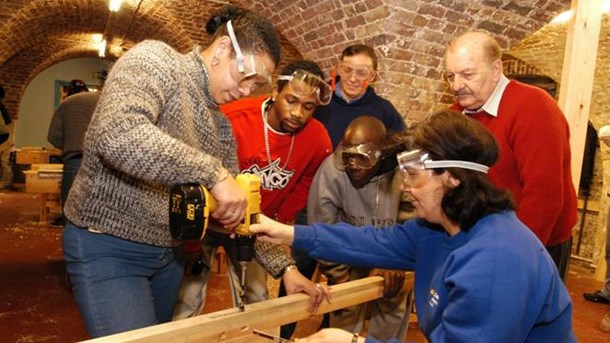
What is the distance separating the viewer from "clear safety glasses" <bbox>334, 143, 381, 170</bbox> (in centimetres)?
275

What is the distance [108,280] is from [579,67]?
→ 3.60m

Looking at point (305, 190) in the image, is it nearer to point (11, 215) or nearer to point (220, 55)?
point (220, 55)

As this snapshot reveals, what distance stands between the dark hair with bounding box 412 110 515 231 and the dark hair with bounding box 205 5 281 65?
633 millimetres

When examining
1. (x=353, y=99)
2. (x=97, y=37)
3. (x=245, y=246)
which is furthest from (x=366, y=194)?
(x=97, y=37)

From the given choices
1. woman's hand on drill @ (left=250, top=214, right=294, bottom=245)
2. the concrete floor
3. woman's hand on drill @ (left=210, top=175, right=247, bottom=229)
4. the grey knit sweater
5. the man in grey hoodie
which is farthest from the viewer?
the concrete floor

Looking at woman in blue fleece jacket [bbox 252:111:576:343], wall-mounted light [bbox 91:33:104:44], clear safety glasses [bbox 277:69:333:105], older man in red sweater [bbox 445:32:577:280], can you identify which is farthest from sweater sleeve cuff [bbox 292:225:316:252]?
wall-mounted light [bbox 91:33:104:44]

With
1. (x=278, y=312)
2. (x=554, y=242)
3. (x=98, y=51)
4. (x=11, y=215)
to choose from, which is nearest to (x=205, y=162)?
(x=278, y=312)

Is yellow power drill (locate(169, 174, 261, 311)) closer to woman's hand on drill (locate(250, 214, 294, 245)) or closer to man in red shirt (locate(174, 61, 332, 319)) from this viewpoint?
woman's hand on drill (locate(250, 214, 294, 245))

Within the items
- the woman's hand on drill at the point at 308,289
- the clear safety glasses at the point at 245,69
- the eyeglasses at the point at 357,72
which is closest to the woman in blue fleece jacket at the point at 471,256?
the woman's hand on drill at the point at 308,289

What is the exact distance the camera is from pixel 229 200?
59.2 inches

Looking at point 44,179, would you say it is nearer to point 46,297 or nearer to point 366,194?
point 46,297

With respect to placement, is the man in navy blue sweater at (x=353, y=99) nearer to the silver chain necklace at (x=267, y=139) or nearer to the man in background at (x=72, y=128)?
the silver chain necklace at (x=267, y=139)

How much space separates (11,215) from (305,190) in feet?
25.4

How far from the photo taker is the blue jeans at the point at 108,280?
1.63 m
